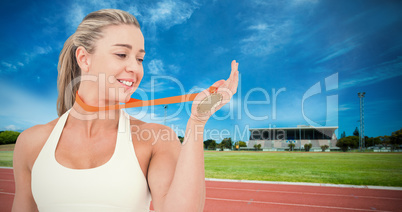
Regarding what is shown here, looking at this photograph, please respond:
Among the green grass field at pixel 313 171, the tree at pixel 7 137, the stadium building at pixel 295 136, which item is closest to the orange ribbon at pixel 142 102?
the green grass field at pixel 313 171

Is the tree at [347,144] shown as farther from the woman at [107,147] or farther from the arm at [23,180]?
the arm at [23,180]

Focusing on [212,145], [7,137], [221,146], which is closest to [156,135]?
[7,137]

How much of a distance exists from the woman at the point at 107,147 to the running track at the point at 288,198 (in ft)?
21.1

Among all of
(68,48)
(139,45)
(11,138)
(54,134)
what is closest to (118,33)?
(139,45)

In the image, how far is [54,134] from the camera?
1.25 meters

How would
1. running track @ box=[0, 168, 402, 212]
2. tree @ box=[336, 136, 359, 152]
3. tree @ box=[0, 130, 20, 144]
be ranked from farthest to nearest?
tree @ box=[336, 136, 359, 152] → tree @ box=[0, 130, 20, 144] → running track @ box=[0, 168, 402, 212]

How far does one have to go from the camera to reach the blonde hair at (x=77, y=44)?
45.8 inches

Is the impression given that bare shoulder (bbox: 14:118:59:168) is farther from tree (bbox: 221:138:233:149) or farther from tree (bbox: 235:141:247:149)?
tree (bbox: 235:141:247:149)

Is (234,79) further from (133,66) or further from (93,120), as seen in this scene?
(93,120)

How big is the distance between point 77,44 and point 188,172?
0.80 metres

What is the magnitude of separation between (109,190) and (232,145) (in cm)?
5221

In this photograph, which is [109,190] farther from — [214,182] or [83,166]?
[214,182]

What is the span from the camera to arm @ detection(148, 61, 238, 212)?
994mm

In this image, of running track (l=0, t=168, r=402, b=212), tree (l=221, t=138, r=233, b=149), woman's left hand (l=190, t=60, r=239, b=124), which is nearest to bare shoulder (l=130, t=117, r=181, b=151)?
woman's left hand (l=190, t=60, r=239, b=124)
